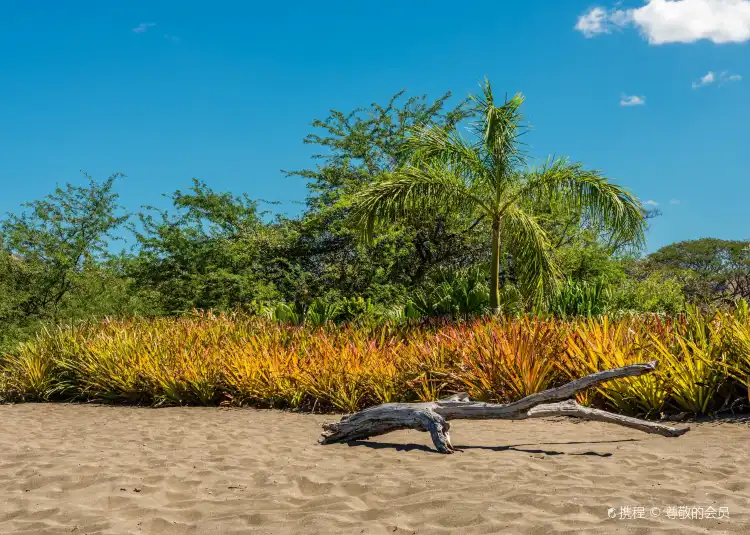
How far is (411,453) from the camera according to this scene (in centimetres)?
623

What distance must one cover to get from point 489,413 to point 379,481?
5.87ft

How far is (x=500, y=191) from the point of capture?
1402 cm

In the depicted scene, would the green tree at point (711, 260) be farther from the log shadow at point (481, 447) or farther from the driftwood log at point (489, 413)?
the log shadow at point (481, 447)

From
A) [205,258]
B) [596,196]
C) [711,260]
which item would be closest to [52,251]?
[205,258]

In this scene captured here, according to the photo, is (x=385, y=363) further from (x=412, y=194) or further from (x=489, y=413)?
(x=412, y=194)

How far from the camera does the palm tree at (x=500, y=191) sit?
13.5 meters

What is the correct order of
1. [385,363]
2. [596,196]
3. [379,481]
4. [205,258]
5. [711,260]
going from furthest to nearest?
1. [711,260]
2. [205,258]
3. [596,196]
4. [385,363]
5. [379,481]

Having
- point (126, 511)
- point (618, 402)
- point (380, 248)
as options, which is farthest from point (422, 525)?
point (380, 248)

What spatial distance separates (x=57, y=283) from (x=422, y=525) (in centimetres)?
1912

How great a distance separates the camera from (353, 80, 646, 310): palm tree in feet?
44.4

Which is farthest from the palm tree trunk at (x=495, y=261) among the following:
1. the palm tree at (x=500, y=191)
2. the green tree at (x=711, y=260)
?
the green tree at (x=711, y=260)

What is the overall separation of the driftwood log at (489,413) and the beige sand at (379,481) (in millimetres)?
191

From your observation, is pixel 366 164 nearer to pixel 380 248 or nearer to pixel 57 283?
pixel 380 248

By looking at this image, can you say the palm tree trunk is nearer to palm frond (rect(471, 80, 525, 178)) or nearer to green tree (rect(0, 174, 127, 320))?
palm frond (rect(471, 80, 525, 178))
